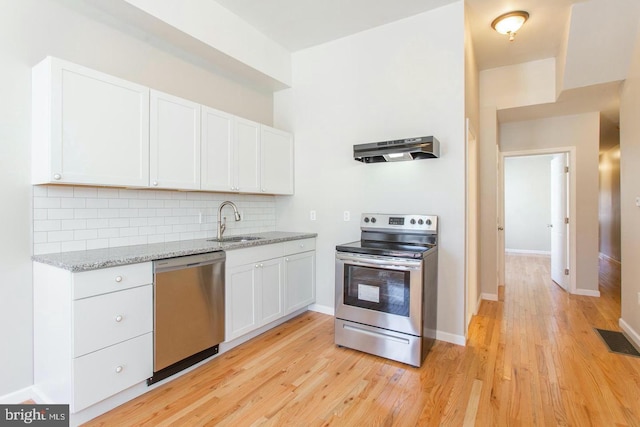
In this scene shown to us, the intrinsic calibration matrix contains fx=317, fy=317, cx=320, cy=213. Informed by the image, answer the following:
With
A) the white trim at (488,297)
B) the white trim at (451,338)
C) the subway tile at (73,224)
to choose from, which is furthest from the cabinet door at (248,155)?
the white trim at (488,297)

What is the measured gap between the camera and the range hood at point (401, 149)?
263 cm

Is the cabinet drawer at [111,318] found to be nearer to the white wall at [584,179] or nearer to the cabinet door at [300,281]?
the cabinet door at [300,281]

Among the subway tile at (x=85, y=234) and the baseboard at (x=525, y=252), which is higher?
the subway tile at (x=85, y=234)

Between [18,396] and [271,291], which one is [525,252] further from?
[18,396]

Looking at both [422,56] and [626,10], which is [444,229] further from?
[626,10]

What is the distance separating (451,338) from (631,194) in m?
2.12

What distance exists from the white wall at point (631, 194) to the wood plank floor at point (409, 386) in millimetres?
376

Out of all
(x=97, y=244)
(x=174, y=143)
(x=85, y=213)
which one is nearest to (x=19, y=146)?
(x=85, y=213)

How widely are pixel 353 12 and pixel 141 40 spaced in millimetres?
1872

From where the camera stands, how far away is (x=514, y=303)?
13.2 ft

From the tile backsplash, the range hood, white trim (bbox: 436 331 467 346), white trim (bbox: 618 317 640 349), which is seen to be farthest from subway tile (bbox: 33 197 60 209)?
white trim (bbox: 618 317 640 349)

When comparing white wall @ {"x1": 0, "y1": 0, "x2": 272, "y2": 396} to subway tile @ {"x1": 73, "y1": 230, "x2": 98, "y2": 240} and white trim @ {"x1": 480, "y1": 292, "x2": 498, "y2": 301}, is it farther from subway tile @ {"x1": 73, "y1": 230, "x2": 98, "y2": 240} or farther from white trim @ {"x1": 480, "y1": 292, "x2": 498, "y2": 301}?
white trim @ {"x1": 480, "y1": 292, "x2": 498, "y2": 301}

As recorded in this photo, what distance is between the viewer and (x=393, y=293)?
2574 mm

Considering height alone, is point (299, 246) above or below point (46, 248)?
below
